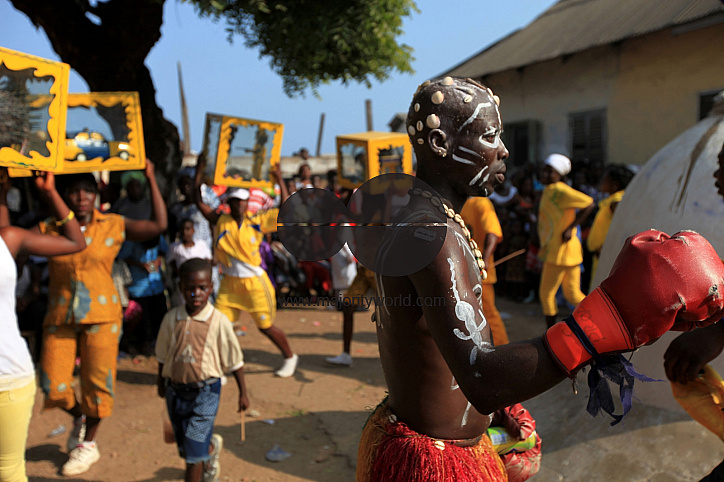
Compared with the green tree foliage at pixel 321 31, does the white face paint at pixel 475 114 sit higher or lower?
lower

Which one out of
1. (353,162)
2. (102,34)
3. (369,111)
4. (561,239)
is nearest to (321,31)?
(353,162)

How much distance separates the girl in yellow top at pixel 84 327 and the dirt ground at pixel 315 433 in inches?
14.9

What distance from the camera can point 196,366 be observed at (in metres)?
3.25

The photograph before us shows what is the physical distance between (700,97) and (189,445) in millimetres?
10634

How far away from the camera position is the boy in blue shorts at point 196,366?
322 centimetres

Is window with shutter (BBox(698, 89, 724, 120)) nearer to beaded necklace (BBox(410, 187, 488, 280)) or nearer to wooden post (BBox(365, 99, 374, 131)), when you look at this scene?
beaded necklace (BBox(410, 187, 488, 280))

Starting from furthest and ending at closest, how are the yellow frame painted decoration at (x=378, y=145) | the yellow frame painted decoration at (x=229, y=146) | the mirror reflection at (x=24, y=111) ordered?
the yellow frame painted decoration at (x=378, y=145) < the yellow frame painted decoration at (x=229, y=146) < the mirror reflection at (x=24, y=111)

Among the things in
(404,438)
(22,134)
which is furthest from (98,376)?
(404,438)

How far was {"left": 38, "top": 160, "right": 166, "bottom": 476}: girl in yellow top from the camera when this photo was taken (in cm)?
376

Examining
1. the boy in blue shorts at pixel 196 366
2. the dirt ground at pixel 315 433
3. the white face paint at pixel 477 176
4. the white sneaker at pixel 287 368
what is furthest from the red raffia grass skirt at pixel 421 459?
the white sneaker at pixel 287 368

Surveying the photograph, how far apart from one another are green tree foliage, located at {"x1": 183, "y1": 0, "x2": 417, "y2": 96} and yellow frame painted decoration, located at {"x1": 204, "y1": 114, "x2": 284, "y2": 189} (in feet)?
3.75

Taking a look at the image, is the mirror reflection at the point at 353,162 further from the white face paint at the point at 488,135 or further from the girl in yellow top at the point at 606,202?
the white face paint at the point at 488,135

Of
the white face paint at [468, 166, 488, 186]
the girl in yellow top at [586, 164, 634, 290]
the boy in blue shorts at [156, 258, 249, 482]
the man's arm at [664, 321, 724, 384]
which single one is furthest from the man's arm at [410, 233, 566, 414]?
the girl in yellow top at [586, 164, 634, 290]

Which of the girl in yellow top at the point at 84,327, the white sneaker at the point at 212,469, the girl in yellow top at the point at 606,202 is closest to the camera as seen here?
Result: the white sneaker at the point at 212,469
